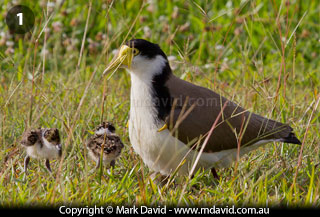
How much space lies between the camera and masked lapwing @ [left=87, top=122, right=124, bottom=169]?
12.0 ft

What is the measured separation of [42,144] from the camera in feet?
12.3

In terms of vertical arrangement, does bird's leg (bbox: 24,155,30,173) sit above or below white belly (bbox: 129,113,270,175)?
below

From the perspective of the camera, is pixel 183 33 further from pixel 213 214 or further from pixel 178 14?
pixel 213 214

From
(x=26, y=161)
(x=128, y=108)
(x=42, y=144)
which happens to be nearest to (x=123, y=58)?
(x=42, y=144)

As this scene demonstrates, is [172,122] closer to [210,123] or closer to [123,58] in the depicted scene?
[210,123]

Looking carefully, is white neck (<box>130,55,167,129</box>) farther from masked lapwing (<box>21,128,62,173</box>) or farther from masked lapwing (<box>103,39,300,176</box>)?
masked lapwing (<box>21,128,62,173</box>)

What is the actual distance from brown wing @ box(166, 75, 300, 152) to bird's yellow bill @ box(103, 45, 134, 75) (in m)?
0.33

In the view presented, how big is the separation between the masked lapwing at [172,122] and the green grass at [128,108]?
13cm

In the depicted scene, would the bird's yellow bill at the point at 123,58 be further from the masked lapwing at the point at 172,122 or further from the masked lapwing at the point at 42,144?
the masked lapwing at the point at 42,144

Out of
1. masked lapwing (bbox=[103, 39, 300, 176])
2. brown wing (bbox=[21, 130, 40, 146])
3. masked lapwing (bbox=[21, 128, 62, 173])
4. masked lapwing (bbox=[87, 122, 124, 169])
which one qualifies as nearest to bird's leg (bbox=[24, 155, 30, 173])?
masked lapwing (bbox=[21, 128, 62, 173])

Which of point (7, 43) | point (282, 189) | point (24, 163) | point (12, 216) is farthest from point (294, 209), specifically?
point (7, 43)

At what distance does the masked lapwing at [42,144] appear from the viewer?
3725 millimetres

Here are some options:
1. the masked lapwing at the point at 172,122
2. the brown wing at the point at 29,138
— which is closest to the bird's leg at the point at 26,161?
the brown wing at the point at 29,138

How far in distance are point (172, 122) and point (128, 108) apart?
1.51 m
